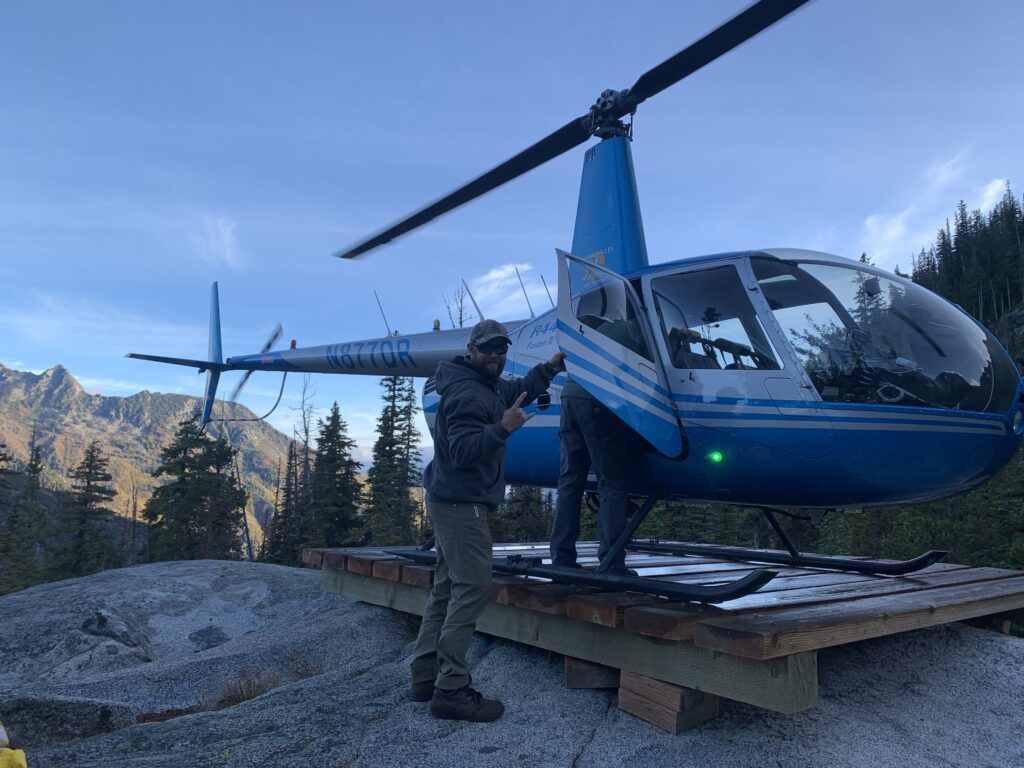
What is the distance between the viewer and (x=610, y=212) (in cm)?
565

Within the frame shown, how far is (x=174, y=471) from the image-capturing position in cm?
3134

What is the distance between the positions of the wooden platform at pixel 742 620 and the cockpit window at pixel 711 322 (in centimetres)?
133

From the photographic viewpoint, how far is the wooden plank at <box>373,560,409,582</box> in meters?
5.87

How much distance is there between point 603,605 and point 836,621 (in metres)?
1.11

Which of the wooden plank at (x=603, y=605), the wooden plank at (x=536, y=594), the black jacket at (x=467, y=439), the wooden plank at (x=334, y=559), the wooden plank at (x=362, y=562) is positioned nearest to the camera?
the black jacket at (x=467, y=439)

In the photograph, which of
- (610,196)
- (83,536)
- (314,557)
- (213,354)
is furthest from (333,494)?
(610,196)

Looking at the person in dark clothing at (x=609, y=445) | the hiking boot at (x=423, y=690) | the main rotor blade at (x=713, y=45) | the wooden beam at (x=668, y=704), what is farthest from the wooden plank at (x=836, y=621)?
the main rotor blade at (x=713, y=45)

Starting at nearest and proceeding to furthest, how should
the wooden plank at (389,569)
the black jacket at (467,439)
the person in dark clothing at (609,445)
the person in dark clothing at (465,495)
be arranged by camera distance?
the black jacket at (467,439) → the person in dark clothing at (465,495) → the person in dark clothing at (609,445) → the wooden plank at (389,569)

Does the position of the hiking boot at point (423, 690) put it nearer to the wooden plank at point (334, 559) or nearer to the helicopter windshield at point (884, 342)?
the helicopter windshield at point (884, 342)

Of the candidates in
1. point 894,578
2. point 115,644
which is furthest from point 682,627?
point 115,644

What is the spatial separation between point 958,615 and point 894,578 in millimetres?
775

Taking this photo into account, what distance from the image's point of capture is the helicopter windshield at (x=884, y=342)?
346 cm

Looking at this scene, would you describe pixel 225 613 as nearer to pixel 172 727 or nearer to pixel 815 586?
pixel 172 727

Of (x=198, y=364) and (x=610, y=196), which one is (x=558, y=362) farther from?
(x=198, y=364)
